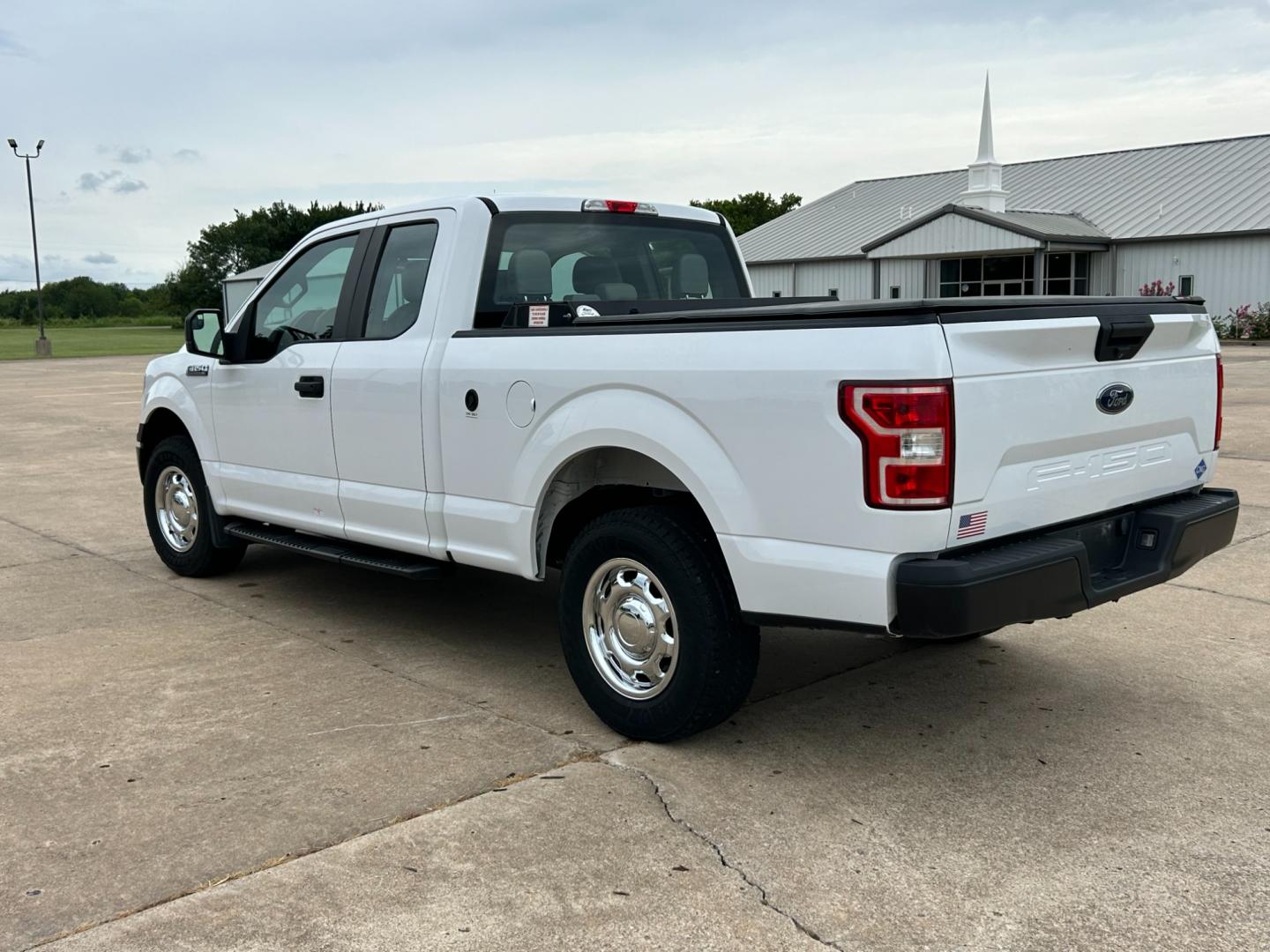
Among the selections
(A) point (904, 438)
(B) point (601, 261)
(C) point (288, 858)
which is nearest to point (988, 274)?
(B) point (601, 261)

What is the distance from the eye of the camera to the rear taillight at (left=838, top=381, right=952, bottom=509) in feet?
11.4

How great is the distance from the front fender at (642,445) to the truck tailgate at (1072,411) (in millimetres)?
744

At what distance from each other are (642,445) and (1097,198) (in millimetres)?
42047

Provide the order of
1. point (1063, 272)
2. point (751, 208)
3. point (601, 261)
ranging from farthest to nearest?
point (751, 208), point (1063, 272), point (601, 261)

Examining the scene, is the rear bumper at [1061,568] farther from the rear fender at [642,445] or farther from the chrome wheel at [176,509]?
the chrome wheel at [176,509]

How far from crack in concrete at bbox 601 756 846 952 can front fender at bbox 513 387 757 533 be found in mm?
867

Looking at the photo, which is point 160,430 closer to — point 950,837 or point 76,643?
point 76,643

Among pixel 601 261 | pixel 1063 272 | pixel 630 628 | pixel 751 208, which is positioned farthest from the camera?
pixel 751 208

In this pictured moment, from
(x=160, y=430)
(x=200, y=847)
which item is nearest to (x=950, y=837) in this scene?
(x=200, y=847)

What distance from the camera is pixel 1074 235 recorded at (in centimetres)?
3691

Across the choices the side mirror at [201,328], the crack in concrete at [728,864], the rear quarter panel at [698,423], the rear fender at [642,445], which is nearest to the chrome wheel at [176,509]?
the side mirror at [201,328]

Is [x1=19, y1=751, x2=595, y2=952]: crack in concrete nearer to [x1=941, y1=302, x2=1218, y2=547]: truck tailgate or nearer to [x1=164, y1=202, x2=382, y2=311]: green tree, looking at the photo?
[x1=941, y1=302, x2=1218, y2=547]: truck tailgate

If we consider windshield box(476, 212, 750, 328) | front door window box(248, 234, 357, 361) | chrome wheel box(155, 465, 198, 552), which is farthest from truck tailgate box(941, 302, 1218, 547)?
chrome wheel box(155, 465, 198, 552)

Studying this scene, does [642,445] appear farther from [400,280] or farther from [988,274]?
[988,274]
